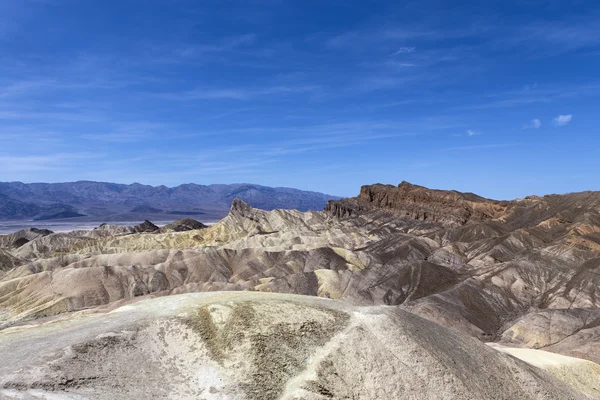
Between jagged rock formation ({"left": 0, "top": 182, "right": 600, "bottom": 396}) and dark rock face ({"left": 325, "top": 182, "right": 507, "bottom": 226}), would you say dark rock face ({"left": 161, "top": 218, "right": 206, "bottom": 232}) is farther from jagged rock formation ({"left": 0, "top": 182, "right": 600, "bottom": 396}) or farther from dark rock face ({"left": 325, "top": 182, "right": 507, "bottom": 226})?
dark rock face ({"left": 325, "top": 182, "right": 507, "bottom": 226})

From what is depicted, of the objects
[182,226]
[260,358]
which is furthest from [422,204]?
[260,358]

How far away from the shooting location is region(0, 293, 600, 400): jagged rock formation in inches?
785

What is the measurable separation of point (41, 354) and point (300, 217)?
122411 mm

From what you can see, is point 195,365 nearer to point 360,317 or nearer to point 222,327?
point 222,327

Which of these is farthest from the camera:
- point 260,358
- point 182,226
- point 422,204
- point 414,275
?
point 182,226

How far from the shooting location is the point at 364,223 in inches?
5197

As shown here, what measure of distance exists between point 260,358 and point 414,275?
47.8 m

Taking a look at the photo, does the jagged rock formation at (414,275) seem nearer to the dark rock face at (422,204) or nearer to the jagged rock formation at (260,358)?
the dark rock face at (422,204)

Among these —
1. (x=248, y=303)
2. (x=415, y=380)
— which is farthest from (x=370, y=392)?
(x=248, y=303)

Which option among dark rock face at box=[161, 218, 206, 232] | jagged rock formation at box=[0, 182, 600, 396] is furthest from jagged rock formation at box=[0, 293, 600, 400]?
dark rock face at box=[161, 218, 206, 232]

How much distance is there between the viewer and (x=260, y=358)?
2145cm

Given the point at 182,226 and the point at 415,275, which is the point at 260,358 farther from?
the point at 182,226

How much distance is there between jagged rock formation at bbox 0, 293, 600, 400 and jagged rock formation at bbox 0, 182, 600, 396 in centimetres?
1608

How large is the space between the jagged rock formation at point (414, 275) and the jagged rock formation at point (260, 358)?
16085 mm
